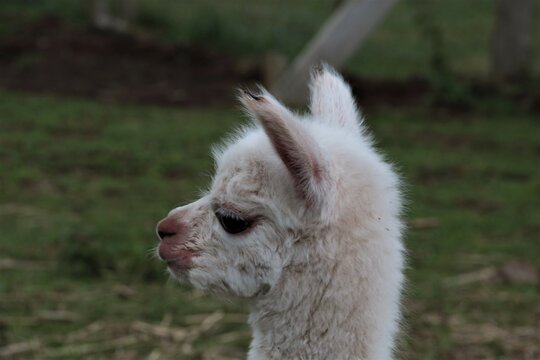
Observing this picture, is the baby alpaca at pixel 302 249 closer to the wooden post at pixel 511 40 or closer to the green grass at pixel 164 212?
the green grass at pixel 164 212

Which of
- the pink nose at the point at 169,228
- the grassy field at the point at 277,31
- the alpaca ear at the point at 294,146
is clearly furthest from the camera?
the grassy field at the point at 277,31

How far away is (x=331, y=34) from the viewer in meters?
10.9

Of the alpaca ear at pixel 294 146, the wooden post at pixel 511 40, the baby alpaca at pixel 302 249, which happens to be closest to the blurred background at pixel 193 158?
the wooden post at pixel 511 40

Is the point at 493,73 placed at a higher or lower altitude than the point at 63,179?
higher

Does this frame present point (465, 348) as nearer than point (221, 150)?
No

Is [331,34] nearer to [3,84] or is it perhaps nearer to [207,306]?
[3,84]

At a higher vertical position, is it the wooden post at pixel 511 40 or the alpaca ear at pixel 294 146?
the wooden post at pixel 511 40

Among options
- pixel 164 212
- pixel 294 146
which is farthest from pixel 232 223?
pixel 164 212

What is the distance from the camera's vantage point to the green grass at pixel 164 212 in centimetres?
618

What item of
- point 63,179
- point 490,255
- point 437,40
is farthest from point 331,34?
point 490,255

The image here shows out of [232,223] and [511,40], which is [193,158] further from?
[232,223]

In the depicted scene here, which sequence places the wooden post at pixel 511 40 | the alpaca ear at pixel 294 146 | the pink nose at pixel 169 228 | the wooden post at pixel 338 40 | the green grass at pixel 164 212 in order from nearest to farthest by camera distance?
the alpaca ear at pixel 294 146
the pink nose at pixel 169 228
the green grass at pixel 164 212
the wooden post at pixel 338 40
the wooden post at pixel 511 40

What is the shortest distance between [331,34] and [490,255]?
386 cm

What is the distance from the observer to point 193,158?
32.6 feet
